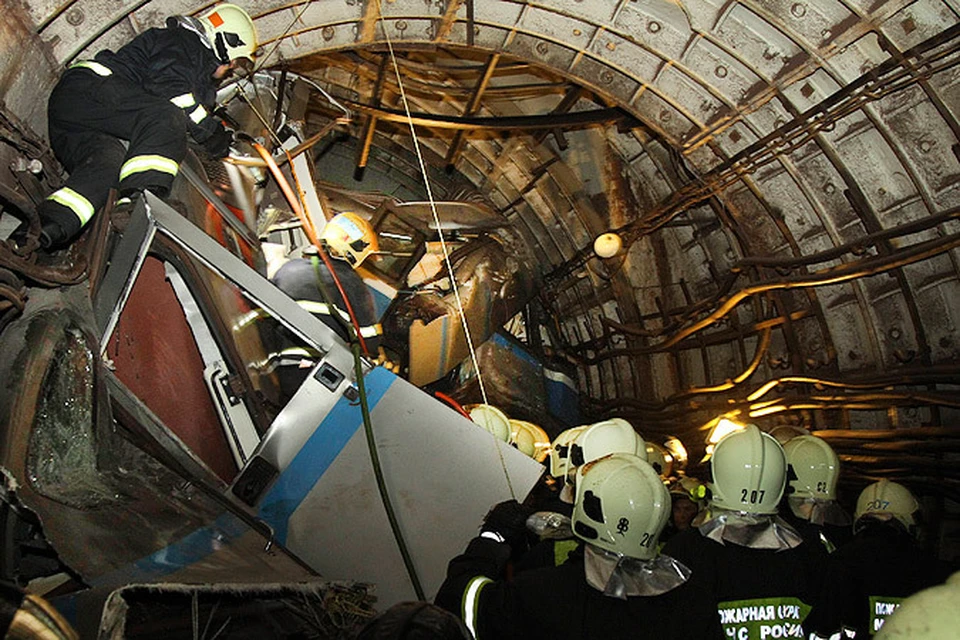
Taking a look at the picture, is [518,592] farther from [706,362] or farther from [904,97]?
[706,362]

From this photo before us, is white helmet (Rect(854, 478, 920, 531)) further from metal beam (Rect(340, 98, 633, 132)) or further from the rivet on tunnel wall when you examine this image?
the rivet on tunnel wall

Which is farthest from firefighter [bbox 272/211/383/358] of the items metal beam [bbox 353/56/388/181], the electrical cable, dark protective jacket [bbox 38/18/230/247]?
the electrical cable

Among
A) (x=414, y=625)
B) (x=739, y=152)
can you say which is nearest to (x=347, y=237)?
(x=739, y=152)

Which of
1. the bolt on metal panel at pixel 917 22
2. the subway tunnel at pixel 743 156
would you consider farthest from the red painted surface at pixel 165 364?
the bolt on metal panel at pixel 917 22

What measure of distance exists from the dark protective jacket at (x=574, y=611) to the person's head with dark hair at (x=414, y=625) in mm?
848

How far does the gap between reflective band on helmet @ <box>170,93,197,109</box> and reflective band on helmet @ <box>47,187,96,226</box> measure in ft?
3.16

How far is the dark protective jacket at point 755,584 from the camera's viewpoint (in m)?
3.08

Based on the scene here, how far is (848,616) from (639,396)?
6.31 m

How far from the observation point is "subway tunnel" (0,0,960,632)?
→ 5508 millimetres

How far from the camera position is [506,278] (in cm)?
999

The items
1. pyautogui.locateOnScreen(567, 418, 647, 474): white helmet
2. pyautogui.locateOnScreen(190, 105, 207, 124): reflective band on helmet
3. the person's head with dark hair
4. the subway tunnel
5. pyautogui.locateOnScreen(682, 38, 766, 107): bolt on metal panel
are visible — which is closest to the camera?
the person's head with dark hair

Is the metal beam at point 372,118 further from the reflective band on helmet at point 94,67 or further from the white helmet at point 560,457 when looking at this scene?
the white helmet at point 560,457

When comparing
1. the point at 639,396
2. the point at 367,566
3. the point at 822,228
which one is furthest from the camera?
the point at 639,396

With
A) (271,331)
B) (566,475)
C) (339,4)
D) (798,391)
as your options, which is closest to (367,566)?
(566,475)
